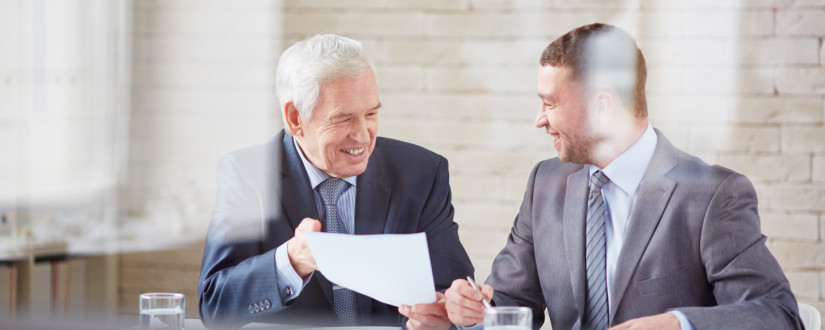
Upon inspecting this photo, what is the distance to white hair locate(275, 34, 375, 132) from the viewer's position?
2.53 m

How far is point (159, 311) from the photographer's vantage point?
1.92 m

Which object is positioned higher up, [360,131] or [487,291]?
[360,131]

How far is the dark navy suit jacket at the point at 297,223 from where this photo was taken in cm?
254

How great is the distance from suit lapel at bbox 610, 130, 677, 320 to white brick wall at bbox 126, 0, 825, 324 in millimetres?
440

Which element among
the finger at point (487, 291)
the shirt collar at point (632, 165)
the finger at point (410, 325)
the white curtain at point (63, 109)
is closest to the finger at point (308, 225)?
the finger at point (410, 325)

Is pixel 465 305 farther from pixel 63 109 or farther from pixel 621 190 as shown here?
pixel 63 109

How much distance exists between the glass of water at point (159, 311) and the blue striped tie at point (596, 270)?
0.98 metres

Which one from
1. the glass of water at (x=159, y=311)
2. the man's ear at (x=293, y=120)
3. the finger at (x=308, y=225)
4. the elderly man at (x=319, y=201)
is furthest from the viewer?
the man's ear at (x=293, y=120)

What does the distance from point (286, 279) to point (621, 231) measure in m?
0.85

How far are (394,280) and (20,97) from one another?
78.7 inches

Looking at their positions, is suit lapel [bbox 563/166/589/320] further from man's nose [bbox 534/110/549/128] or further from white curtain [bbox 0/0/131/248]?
white curtain [bbox 0/0/131/248]

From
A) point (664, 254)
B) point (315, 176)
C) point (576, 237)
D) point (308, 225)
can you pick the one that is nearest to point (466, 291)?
point (576, 237)

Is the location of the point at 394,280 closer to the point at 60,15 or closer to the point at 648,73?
the point at 648,73

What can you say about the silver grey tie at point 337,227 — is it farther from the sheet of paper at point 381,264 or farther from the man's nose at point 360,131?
the sheet of paper at point 381,264
